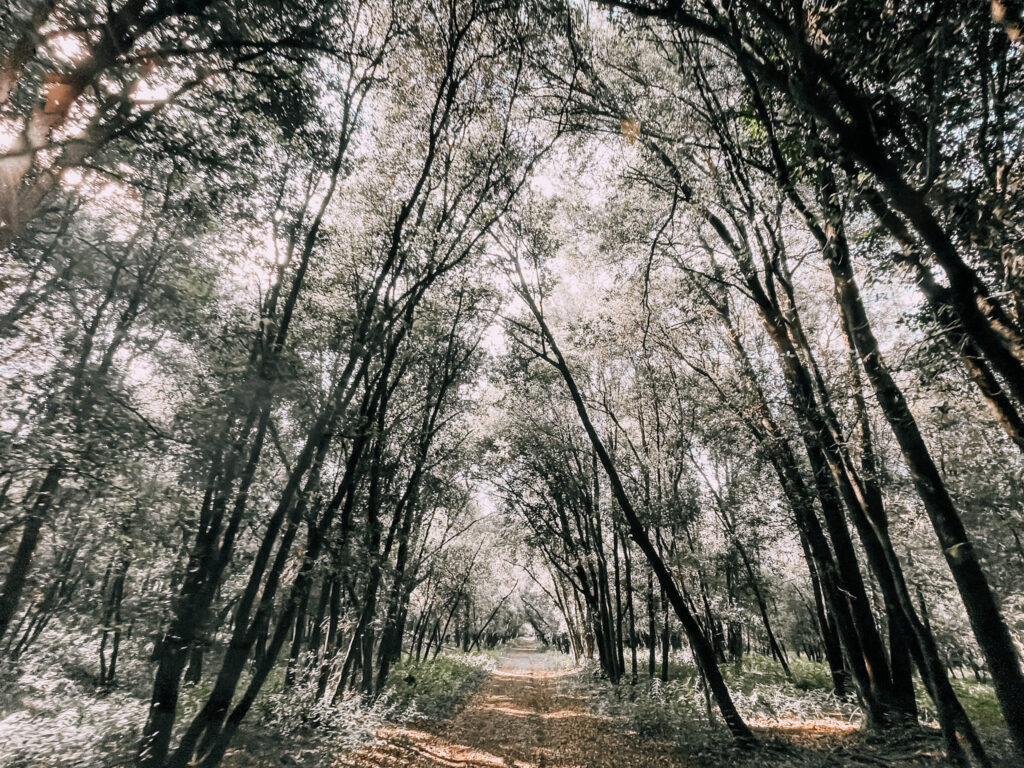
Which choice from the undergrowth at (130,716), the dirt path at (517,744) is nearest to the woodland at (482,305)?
the undergrowth at (130,716)

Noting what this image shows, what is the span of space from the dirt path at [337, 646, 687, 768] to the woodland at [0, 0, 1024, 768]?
0.79m

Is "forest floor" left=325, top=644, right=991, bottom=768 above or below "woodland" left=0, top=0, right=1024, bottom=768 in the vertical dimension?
below

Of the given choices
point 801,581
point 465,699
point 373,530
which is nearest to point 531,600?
point 801,581

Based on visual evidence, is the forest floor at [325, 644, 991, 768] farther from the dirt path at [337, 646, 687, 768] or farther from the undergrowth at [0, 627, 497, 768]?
the undergrowth at [0, 627, 497, 768]

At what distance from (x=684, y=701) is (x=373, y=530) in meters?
9.57

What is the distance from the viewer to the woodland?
13.1 feet

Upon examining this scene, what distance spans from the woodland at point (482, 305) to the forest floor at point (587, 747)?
172mm

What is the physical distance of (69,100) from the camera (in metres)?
4.27

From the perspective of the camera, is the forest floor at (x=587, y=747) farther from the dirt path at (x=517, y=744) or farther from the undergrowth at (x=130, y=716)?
the undergrowth at (x=130, y=716)

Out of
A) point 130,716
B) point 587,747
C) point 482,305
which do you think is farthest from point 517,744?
point 482,305

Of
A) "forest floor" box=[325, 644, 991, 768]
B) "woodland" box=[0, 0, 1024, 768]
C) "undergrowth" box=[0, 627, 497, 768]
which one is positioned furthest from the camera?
"undergrowth" box=[0, 627, 497, 768]

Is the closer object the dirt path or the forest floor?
the forest floor

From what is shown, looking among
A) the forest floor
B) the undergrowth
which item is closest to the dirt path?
the forest floor

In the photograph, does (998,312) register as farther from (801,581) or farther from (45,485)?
(801,581)
